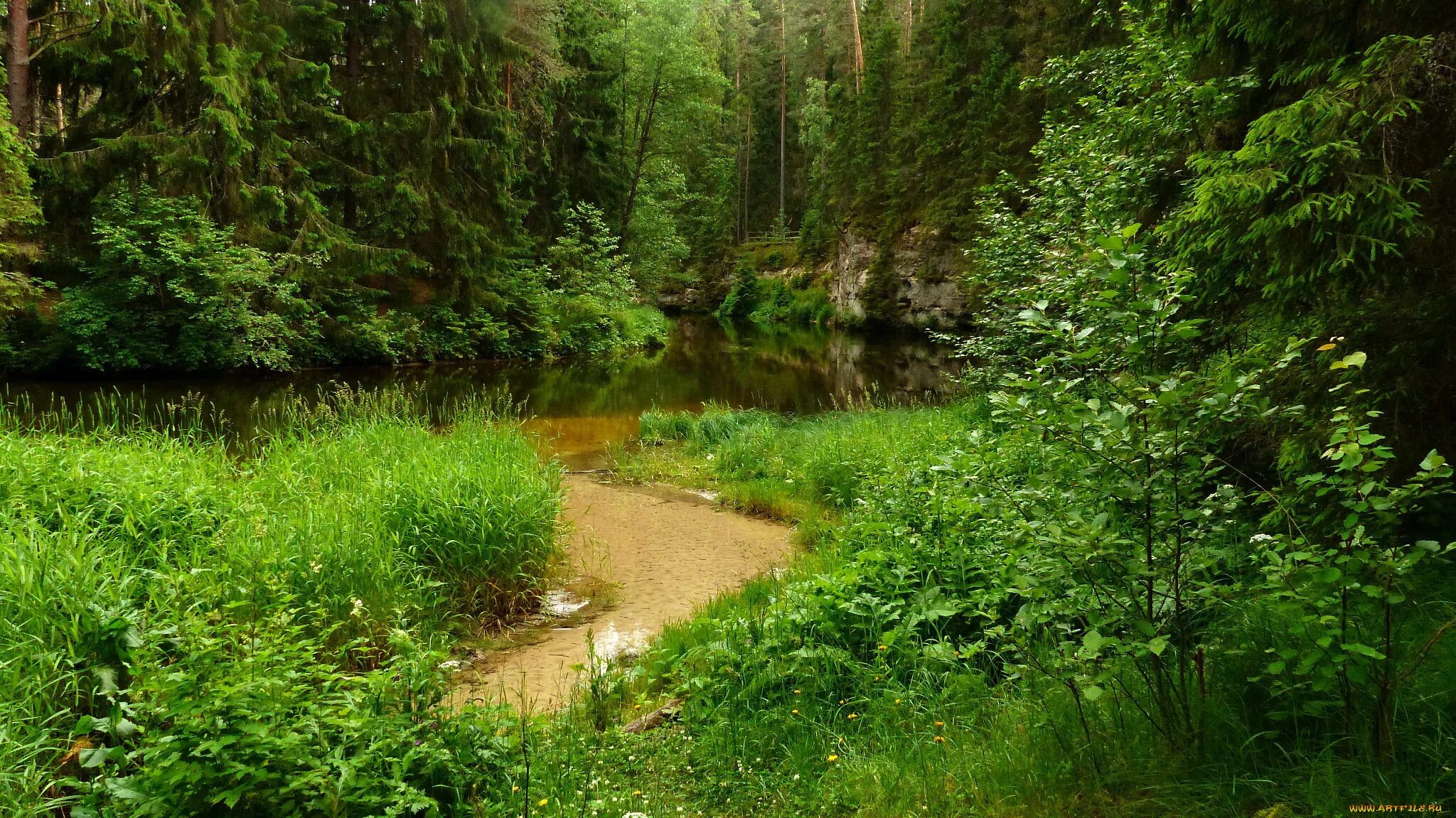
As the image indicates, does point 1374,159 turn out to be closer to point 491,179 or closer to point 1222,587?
point 1222,587

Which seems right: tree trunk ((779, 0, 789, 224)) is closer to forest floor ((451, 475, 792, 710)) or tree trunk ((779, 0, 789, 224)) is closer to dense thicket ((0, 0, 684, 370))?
dense thicket ((0, 0, 684, 370))

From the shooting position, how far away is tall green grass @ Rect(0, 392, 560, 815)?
273cm

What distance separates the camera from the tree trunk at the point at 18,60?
14.6 m

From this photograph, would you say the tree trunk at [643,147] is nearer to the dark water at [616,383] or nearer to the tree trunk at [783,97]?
the dark water at [616,383]

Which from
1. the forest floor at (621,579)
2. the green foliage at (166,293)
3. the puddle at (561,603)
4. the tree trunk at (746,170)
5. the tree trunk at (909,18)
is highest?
the tree trunk at (909,18)

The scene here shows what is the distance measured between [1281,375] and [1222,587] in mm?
1512

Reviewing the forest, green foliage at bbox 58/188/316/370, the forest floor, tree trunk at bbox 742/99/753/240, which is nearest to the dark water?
the forest

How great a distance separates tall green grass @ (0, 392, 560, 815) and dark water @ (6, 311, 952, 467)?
3662mm

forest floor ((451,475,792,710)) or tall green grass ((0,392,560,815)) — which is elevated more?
tall green grass ((0,392,560,815))

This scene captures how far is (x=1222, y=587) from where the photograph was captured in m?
2.30

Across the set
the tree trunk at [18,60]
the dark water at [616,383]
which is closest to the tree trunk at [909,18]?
the dark water at [616,383]

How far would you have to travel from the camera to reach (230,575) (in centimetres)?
461

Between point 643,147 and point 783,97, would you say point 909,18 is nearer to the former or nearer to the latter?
point 783,97

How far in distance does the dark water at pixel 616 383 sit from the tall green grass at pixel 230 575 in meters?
3.66
